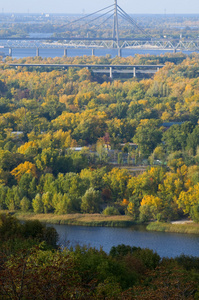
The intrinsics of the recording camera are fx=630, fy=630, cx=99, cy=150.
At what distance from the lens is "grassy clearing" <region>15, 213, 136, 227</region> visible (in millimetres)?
14352

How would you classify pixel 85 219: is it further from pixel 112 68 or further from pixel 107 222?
pixel 112 68

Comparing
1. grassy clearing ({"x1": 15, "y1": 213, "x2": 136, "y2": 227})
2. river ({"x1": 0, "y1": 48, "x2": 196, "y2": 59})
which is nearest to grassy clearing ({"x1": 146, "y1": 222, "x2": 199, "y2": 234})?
grassy clearing ({"x1": 15, "y1": 213, "x2": 136, "y2": 227})

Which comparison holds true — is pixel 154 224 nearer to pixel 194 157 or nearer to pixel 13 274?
pixel 194 157

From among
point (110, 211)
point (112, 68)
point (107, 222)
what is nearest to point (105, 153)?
point (110, 211)

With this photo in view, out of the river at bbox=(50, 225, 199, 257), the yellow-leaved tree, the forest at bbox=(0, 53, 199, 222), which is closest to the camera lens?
the river at bbox=(50, 225, 199, 257)

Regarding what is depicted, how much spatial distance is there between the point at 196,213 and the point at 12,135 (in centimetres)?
894

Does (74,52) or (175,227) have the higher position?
(74,52)

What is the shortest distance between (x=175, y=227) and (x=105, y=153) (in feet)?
18.3

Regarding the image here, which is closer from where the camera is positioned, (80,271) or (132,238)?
(80,271)

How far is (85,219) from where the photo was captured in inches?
573

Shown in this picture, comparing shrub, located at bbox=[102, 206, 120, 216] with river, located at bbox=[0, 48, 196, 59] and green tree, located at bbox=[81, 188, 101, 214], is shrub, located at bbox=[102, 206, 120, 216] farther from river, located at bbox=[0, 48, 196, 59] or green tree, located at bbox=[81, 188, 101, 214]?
river, located at bbox=[0, 48, 196, 59]

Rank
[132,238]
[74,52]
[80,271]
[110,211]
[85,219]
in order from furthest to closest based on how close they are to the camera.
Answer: [74,52] < [110,211] < [85,219] < [132,238] < [80,271]

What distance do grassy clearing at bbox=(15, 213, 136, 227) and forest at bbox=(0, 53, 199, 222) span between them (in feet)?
Answer: 0.95

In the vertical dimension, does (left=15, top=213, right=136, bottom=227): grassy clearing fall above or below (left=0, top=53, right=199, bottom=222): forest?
below
